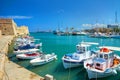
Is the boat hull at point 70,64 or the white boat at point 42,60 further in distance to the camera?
the white boat at point 42,60

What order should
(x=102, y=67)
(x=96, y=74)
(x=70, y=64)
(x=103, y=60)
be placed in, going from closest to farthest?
(x=96, y=74), (x=102, y=67), (x=103, y=60), (x=70, y=64)

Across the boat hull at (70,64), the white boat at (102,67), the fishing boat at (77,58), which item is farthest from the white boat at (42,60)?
the white boat at (102,67)

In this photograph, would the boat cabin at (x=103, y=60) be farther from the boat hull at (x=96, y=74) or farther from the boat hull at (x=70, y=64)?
the boat hull at (x=70, y=64)

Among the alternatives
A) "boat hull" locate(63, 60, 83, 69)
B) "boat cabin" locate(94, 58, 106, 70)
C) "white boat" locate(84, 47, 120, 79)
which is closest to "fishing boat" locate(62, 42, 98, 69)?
"boat hull" locate(63, 60, 83, 69)

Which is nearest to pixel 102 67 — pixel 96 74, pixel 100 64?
pixel 100 64

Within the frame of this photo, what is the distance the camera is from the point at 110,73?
14.8m

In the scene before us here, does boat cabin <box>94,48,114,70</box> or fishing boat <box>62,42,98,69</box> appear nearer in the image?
boat cabin <box>94,48,114,70</box>

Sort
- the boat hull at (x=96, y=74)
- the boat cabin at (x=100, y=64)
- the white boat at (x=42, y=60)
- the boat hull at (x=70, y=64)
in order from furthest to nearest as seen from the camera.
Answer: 1. the white boat at (x=42, y=60)
2. the boat hull at (x=70, y=64)
3. the boat cabin at (x=100, y=64)
4. the boat hull at (x=96, y=74)

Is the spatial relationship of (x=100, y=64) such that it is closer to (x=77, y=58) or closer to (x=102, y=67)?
(x=102, y=67)

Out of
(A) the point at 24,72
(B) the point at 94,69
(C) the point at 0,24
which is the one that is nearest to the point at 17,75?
(A) the point at 24,72

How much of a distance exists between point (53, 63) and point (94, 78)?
7590 millimetres

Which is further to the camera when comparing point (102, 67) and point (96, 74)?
point (102, 67)

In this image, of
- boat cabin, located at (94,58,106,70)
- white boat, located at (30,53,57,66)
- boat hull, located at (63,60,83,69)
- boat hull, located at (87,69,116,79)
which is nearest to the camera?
boat hull, located at (87,69,116,79)

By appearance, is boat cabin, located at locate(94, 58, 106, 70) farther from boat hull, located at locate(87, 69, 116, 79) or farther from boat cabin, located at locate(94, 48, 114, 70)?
boat hull, located at locate(87, 69, 116, 79)
